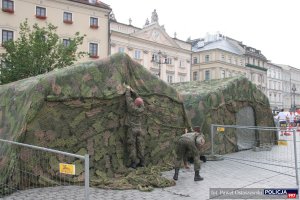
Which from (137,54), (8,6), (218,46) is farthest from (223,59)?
(8,6)

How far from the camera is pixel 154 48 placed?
43.7 m

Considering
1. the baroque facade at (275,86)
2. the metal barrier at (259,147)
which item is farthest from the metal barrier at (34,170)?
the baroque facade at (275,86)

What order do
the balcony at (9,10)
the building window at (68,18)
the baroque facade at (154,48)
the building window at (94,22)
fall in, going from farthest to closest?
the baroque facade at (154,48)
the building window at (94,22)
the building window at (68,18)
the balcony at (9,10)

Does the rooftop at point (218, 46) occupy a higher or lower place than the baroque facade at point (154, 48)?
higher

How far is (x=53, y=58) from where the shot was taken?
21.6 metres

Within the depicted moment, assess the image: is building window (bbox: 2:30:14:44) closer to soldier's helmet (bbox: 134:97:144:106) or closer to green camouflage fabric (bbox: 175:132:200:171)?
soldier's helmet (bbox: 134:97:144:106)

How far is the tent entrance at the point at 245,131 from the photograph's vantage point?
13899 millimetres

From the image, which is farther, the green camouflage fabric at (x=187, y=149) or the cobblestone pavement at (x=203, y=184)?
the green camouflage fabric at (x=187, y=149)

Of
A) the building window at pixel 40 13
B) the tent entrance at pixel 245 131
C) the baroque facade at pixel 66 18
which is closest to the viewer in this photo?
the tent entrance at pixel 245 131

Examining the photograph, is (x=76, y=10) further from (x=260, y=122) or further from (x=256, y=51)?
(x=256, y=51)

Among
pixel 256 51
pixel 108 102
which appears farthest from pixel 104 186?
pixel 256 51

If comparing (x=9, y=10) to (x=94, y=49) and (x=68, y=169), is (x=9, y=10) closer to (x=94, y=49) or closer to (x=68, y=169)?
(x=94, y=49)

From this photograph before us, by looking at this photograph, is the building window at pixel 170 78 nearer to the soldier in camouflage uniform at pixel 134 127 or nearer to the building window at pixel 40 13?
the building window at pixel 40 13

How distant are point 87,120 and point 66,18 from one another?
92.7ft
